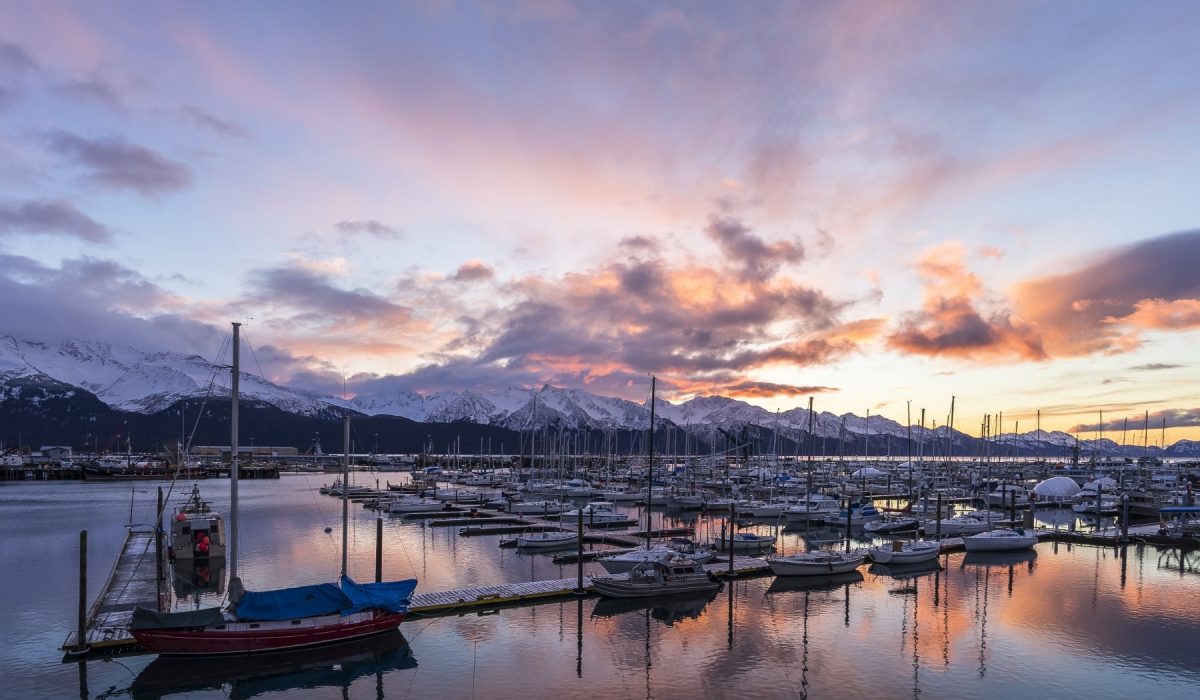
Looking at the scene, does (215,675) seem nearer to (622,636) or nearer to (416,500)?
(622,636)

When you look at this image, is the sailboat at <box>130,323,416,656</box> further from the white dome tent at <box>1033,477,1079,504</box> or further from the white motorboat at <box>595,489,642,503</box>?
the white dome tent at <box>1033,477,1079,504</box>

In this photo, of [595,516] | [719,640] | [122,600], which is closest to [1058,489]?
[595,516]

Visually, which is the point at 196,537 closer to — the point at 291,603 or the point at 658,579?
the point at 291,603

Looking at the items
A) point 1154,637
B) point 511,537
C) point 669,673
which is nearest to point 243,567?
Answer: point 511,537

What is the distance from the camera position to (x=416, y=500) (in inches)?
3743

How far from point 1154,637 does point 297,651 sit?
43.6 meters

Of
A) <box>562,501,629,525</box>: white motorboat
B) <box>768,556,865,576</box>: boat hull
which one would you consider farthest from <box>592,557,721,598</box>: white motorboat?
<box>562,501,629,525</box>: white motorboat

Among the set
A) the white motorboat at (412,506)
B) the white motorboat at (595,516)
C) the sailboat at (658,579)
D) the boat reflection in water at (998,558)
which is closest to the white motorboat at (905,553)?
the boat reflection in water at (998,558)

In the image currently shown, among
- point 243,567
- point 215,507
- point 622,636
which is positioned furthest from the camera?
point 215,507

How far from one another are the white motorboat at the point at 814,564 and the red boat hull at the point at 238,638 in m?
28.6

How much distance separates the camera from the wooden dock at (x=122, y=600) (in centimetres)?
3178

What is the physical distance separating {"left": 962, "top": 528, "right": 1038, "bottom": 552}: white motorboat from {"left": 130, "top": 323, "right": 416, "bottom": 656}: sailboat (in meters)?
50.5

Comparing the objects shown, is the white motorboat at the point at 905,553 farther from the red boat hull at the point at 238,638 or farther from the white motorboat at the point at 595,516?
the red boat hull at the point at 238,638

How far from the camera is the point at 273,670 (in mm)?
31125
